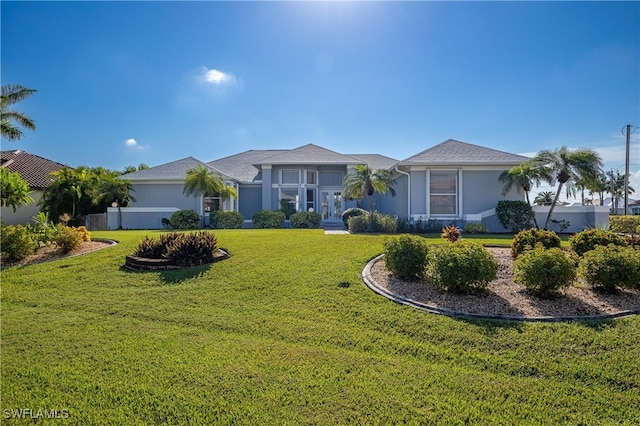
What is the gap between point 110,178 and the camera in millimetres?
20781

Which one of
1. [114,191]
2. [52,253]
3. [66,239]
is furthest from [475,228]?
[114,191]

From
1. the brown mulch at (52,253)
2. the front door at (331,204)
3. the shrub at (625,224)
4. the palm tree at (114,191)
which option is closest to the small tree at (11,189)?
the brown mulch at (52,253)

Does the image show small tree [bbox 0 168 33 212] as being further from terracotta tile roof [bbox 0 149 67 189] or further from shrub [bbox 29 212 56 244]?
terracotta tile roof [bbox 0 149 67 189]

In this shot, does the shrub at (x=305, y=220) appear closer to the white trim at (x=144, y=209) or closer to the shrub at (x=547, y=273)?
the white trim at (x=144, y=209)

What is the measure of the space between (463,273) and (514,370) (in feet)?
7.10

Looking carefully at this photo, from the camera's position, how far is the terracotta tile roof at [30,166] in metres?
24.7

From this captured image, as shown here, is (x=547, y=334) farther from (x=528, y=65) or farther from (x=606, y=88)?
(x=606, y=88)

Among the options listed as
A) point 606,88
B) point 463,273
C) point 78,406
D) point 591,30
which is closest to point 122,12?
point 78,406

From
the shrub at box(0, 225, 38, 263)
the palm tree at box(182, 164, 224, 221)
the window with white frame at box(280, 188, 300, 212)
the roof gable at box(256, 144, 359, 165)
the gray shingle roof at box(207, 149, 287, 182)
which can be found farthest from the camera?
the gray shingle roof at box(207, 149, 287, 182)

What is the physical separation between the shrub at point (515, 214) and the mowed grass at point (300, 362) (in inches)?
512

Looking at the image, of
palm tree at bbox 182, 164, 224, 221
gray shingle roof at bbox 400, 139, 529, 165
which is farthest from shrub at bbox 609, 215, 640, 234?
palm tree at bbox 182, 164, 224, 221

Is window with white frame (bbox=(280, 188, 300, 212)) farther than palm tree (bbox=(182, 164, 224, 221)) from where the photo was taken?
→ Yes

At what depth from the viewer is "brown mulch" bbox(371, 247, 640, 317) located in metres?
5.18

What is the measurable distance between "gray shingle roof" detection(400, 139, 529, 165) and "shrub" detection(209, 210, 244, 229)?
1056 centimetres
